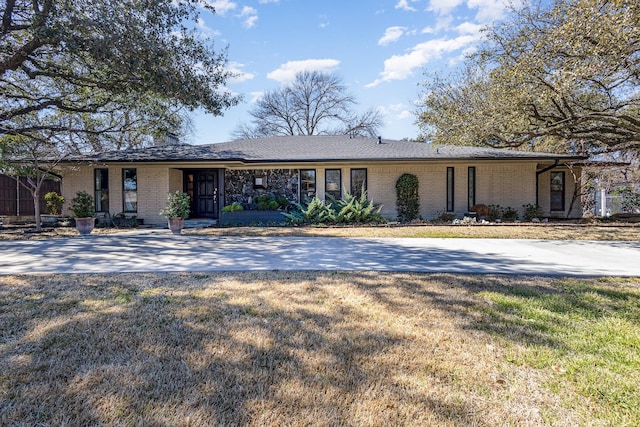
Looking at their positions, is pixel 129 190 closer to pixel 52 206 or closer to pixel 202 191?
pixel 202 191

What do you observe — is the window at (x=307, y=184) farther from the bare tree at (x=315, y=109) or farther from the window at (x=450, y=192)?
the bare tree at (x=315, y=109)

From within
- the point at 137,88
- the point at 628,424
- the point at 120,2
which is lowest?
the point at 628,424

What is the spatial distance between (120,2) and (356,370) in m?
8.41

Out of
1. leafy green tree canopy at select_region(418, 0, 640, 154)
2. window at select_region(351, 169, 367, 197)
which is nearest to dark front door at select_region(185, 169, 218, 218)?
window at select_region(351, 169, 367, 197)

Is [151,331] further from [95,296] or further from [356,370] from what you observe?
[356,370]

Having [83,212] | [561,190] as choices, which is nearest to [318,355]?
[83,212]

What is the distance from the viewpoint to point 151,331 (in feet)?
9.83

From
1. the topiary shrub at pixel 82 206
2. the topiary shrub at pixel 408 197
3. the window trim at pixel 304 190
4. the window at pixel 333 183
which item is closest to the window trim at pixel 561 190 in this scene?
the topiary shrub at pixel 408 197

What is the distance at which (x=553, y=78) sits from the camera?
28.2ft

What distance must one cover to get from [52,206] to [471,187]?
17815mm

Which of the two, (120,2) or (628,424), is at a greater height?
(120,2)

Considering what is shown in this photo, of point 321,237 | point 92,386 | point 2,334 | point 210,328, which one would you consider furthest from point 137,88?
point 92,386

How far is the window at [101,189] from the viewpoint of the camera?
1421 cm

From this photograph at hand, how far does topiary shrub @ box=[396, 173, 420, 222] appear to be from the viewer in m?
14.2
